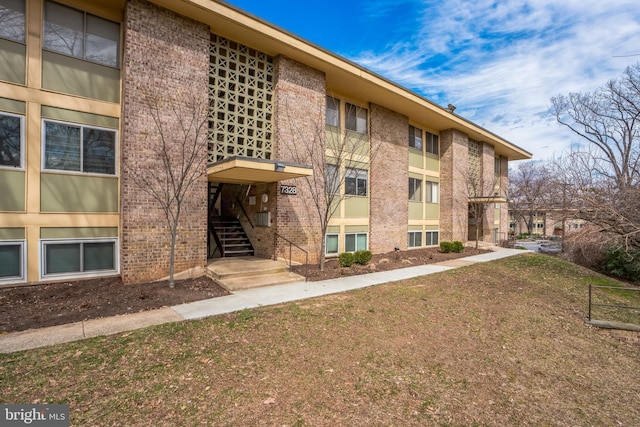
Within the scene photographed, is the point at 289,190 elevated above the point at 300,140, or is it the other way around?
the point at 300,140

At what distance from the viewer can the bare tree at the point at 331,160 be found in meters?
11.7

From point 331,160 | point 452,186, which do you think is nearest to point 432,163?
point 452,186

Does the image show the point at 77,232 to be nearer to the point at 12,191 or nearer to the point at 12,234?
the point at 12,234

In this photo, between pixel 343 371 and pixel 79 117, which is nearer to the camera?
pixel 343 371

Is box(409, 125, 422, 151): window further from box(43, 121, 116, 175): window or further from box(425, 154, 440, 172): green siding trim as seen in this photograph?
box(43, 121, 116, 175): window

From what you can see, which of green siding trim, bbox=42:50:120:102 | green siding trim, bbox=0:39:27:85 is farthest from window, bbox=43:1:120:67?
green siding trim, bbox=0:39:27:85

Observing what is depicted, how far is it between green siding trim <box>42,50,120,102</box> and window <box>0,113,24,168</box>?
3.68 feet

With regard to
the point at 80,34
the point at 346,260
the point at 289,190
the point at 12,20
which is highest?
the point at 80,34

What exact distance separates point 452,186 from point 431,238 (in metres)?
3.53

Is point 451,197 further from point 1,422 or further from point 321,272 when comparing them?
point 1,422

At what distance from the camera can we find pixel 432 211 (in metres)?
19.3

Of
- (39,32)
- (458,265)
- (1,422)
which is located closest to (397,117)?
(458,265)

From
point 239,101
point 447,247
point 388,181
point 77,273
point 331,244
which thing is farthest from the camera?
point 447,247

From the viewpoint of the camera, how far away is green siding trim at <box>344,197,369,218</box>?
1394 cm
